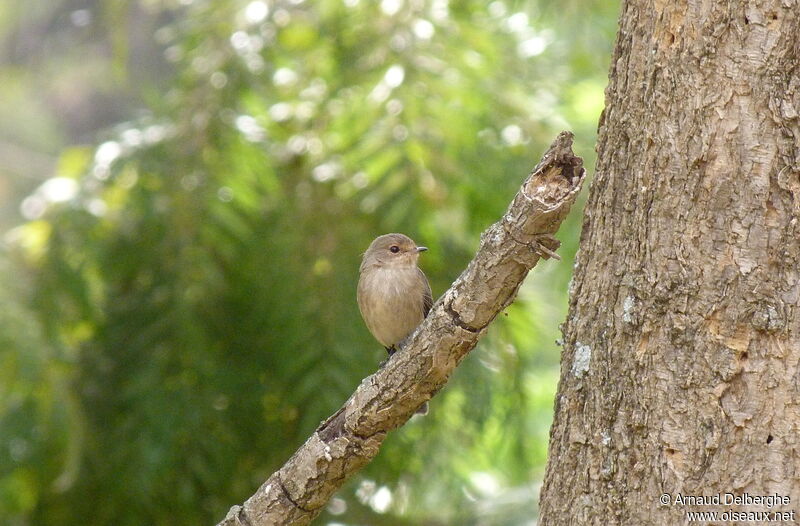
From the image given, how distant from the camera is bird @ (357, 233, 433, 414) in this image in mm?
4766

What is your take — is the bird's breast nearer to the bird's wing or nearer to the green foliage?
the bird's wing

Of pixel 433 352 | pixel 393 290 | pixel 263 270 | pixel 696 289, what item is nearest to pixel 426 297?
pixel 393 290

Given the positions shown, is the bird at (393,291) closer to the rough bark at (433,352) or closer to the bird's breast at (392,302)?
the bird's breast at (392,302)

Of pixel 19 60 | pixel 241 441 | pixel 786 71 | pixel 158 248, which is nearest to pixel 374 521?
pixel 241 441

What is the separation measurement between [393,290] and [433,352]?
6.59 feet

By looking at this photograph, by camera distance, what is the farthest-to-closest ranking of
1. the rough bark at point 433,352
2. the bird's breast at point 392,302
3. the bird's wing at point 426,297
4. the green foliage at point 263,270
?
the green foliage at point 263,270 → the bird's wing at point 426,297 → the bird's breast at point 392,302 → the rough bark at point 433,352

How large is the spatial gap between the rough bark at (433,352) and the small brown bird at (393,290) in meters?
1.72

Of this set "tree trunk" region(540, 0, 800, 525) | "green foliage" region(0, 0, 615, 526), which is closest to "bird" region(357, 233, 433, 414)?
"green foliage" region(0, 0, 615, 526)

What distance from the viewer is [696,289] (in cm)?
259

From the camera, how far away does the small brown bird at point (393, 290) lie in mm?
4766

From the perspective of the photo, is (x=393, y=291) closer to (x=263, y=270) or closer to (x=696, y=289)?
(x=263, y=270)

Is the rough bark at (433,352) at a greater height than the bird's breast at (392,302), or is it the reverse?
the bird's breast at (392,302)

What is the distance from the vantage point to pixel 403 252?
4.84m

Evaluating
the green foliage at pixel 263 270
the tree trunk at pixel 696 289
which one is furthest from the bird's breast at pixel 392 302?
the tree trunk at pixel 696 289
